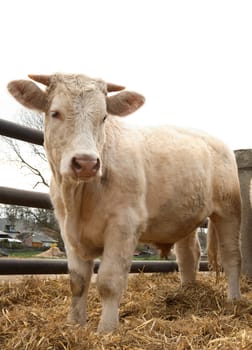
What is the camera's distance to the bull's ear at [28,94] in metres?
3.46

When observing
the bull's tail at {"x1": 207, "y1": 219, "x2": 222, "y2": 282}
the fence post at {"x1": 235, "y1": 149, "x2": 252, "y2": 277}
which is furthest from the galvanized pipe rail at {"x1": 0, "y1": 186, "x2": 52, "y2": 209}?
the fence post at {"x1": 235, "y1": 149, "x2": 252, "y2": 277}

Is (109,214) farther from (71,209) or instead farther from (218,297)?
(218,297)

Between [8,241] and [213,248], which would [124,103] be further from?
[8,241]

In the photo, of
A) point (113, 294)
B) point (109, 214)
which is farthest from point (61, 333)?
point (109, 214)

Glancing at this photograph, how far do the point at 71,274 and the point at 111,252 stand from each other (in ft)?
1.60

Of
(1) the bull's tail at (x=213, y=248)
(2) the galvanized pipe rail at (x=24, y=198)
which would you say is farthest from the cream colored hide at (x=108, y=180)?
(2) the galvanized pipe rail at (x=24, y=198)

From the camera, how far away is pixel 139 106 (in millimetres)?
3758

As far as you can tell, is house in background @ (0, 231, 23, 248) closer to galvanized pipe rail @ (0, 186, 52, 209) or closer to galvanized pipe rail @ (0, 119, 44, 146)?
galvanized pipe rail @ (0, 186, 52, 209)

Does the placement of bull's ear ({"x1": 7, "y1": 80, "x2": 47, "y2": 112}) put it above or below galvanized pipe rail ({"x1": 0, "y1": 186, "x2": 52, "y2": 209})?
above

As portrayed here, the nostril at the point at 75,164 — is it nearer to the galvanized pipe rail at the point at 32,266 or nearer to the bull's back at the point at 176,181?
the bull's back at the point at 176,181

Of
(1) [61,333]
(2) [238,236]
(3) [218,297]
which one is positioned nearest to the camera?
(1) [61,333]

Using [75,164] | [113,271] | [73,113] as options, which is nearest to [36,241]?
[113,271]

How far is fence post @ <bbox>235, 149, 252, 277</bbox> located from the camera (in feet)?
21.5

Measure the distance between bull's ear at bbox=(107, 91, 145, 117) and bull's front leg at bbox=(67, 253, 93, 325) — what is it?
3.60 feet
